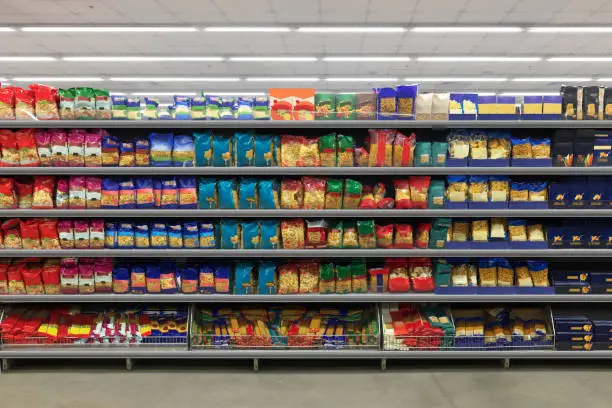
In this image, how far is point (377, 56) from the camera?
9.64 meters

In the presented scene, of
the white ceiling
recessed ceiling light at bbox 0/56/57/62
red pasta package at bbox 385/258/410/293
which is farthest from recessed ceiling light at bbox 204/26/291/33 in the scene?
red pasta package at bbox 385/258/410/293

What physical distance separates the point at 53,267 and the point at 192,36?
5921 mm

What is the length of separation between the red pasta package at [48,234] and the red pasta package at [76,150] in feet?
1.60

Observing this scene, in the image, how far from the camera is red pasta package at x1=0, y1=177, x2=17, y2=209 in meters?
3.54

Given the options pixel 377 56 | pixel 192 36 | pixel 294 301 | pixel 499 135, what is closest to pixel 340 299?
pixel 294 301

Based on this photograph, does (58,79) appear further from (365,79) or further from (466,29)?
(466,29)

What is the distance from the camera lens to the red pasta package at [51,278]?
3.59 m

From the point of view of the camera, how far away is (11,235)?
357 cm

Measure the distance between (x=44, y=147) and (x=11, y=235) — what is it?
74cm

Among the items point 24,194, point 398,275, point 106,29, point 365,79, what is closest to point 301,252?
point 398,275

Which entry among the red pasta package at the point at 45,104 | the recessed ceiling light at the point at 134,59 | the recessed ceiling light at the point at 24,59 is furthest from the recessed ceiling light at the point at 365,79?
the red pasta package at the point at 45,104

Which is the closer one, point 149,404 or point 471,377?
point 149,404

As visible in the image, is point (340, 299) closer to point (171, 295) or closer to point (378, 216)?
point (378, 216)

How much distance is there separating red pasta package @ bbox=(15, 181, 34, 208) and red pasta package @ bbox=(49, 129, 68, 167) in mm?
304
